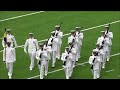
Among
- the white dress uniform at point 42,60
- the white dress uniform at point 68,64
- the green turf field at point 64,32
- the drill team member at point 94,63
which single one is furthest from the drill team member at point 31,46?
the drill team member at point 94,63

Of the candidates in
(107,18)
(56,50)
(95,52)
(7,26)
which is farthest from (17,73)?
(107,18)

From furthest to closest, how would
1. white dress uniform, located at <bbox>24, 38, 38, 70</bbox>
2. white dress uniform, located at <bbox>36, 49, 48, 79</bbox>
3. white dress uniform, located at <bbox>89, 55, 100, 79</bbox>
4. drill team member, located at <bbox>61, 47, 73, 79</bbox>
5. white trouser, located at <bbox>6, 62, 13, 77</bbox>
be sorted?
white dress uniform, located at <bbox>24, 38, 38, 70</bbox>
white trouser, located at <bbox>6, 62, 13, 77</bbox>
white dress uniform, located at <bbox>36, 49, 48, 79</bbox>
drill team member, located at <bbox>61, 47, 73, 79</bbox>
white dress uniform, located at <bbox>89, 55, 100, 79</bbox>

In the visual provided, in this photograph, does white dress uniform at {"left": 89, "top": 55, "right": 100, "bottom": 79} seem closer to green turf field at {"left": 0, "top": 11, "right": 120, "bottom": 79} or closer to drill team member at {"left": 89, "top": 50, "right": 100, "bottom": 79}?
drill team member at {"left": 89, "top": 50, "right": 100, "bottom": 79}

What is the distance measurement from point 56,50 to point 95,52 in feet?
9.17

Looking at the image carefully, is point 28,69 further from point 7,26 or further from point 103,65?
point 7,26

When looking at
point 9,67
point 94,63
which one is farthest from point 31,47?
point 94,63

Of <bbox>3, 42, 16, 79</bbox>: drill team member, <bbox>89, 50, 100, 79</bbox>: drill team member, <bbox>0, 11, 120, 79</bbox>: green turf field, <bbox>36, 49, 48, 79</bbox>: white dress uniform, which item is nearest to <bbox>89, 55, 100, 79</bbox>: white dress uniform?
<bbox>89, 50, 100, 79</bbox>: drill team member

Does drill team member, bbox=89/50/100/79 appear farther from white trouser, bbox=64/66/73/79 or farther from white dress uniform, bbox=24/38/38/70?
white dress uniform, bbox=24/38/38/70

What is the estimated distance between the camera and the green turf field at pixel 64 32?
2167cm

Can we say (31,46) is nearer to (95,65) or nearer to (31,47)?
(31,47)

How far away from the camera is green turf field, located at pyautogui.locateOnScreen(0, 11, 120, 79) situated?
2167 centimetres

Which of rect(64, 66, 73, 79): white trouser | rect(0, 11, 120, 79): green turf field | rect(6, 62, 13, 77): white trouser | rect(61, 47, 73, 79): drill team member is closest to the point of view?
rect(61, 47, 73, 79): drill team member

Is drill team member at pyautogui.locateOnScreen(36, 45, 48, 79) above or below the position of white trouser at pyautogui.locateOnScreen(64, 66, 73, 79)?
above

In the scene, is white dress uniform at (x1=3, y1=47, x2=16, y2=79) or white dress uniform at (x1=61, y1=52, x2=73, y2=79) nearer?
white dress uniform at (x1=61, y1=52, x2=73, y2=79)
